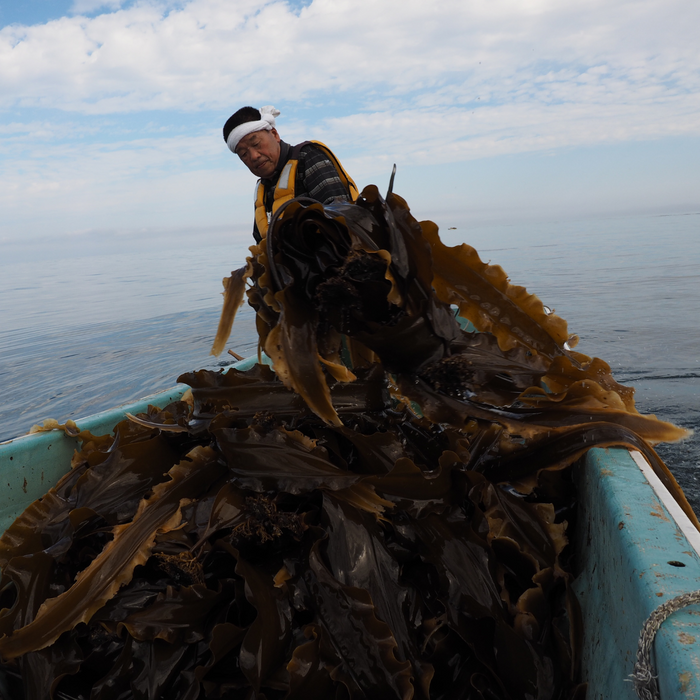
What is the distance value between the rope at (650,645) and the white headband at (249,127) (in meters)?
2.63

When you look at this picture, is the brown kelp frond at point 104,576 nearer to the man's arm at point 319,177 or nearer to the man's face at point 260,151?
the man's arm at point 319,177

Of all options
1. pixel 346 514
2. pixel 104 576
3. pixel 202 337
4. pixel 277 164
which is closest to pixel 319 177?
pixel 277 164

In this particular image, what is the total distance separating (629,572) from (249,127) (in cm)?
255

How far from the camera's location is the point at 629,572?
801 mm

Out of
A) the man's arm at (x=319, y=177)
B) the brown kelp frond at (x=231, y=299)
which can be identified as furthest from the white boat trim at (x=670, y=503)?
the man's arm at (x=319, y=177)

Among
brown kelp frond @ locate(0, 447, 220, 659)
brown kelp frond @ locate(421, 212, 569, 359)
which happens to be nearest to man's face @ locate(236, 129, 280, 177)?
brown kelp frond @ locate(421, 212, 569, 359)

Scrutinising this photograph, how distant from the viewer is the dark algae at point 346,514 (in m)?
0.95

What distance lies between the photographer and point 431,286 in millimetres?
1143

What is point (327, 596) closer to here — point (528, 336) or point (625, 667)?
point (625, 667)

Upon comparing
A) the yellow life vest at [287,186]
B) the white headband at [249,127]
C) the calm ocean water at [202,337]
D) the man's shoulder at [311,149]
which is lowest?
the calm ocean water at [202,337]

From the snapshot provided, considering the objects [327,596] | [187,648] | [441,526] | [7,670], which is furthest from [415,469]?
[7,670]

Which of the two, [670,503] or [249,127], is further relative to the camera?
→ [249,127]

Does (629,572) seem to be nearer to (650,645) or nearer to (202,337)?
(650,645)

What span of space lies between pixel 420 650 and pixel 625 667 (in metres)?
0.34
